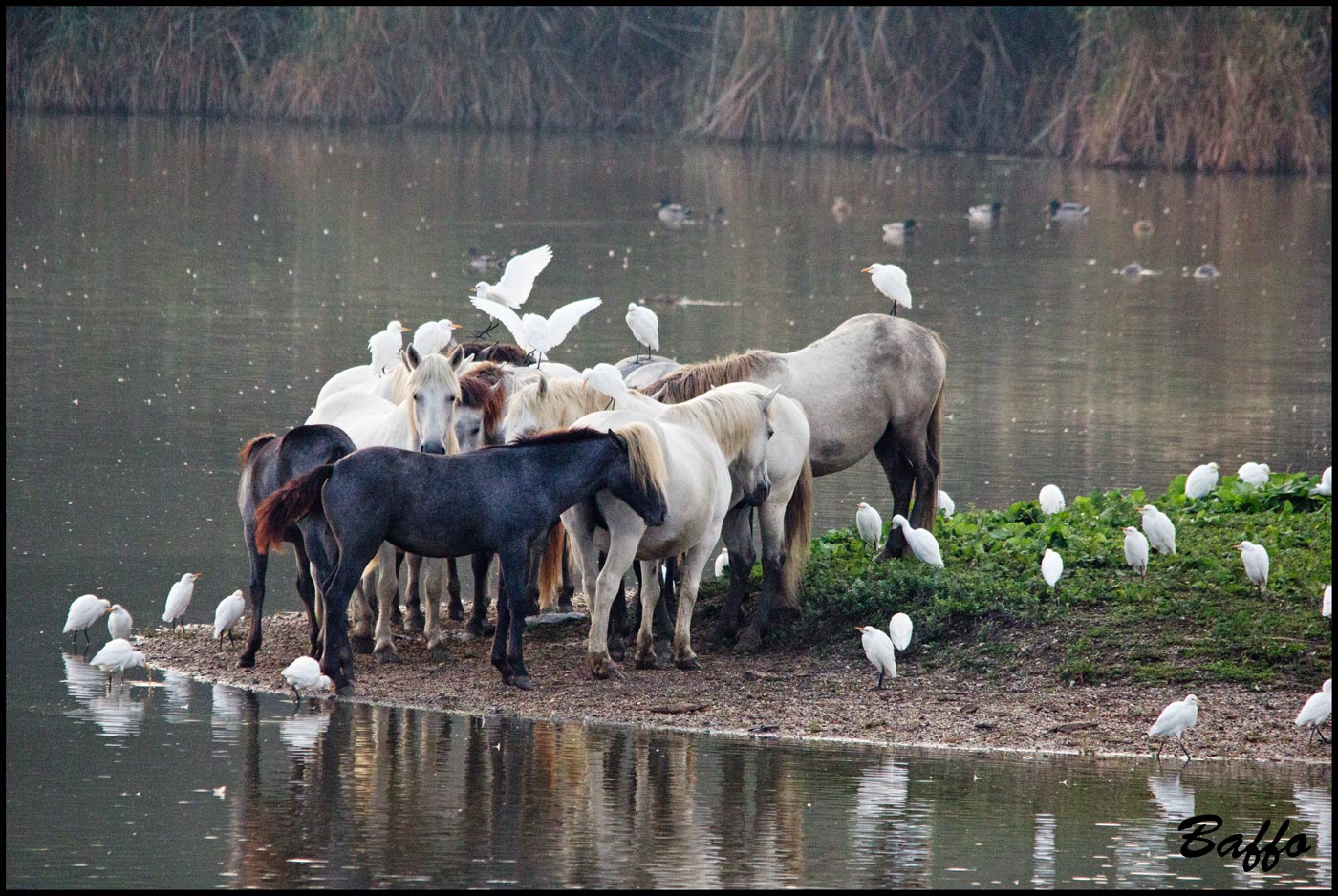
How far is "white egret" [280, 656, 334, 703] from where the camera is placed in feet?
26.0

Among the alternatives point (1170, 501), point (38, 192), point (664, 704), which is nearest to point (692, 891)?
A: point (664, 704)

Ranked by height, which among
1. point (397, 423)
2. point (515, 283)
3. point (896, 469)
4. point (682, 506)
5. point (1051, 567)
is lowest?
point (1051, 567)

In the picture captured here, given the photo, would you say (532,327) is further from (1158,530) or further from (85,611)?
(1158,530)

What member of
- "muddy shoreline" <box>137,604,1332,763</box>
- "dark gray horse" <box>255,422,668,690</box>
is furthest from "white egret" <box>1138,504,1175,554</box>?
"dark gray horse" <box>255,422,668,690</box>

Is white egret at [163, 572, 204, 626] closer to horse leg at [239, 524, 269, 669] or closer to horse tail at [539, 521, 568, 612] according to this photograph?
horse leg at [239, 524, 269, 669]

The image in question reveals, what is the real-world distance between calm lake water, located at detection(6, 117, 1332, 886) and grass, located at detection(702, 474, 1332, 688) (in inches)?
42.5

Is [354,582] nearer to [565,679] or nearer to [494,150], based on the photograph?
[565,679]

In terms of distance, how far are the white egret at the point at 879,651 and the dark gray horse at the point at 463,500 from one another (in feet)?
3.28

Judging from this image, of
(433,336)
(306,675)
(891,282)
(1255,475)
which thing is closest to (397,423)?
(433,336)

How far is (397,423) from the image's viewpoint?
8.88 meters

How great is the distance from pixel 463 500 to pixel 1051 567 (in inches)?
106

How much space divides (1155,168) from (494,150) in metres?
12.6

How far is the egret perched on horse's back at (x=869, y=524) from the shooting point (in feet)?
32.8

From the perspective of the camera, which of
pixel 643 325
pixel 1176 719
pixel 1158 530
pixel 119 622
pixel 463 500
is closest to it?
pixel 1176 719
